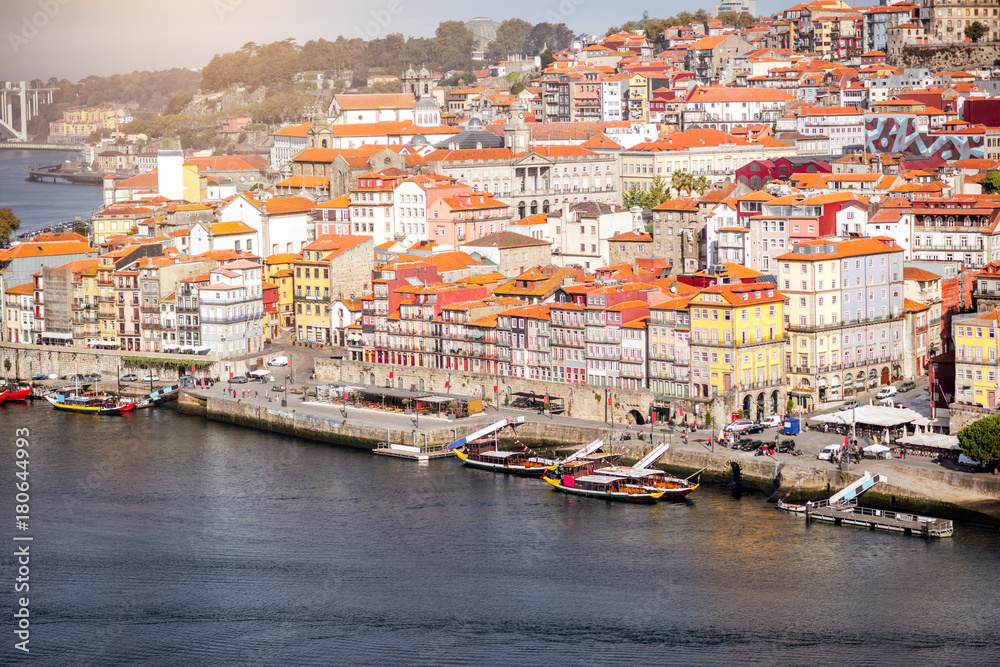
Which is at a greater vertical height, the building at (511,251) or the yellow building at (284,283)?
the building at (511,251)

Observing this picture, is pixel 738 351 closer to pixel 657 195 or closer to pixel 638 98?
pixel 657 195

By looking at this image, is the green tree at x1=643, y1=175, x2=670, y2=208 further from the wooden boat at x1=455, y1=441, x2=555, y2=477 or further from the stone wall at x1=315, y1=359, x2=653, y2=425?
the wooden boat at x1=455, y1=441, x2=555, y2=477

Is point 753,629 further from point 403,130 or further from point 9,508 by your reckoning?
point 403,130

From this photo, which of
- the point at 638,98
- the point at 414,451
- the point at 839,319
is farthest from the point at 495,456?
the point at 638,98

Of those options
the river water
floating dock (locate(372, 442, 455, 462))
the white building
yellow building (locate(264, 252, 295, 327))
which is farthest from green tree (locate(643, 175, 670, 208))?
the river water

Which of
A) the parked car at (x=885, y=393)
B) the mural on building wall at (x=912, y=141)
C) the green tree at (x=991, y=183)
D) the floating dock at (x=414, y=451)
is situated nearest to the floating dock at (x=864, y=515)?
the parked car at (x=885, y=393)

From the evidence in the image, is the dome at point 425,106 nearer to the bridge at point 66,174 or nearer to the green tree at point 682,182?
the green tree at point 682,182
